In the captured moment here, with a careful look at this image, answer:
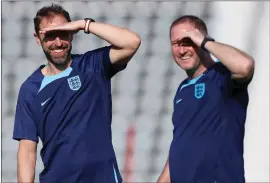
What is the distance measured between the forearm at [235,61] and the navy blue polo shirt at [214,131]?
11 centimetres

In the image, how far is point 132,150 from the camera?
25.5 ft

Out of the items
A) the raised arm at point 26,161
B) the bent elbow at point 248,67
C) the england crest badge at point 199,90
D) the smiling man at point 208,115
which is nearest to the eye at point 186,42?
the smiling man at point 208,115

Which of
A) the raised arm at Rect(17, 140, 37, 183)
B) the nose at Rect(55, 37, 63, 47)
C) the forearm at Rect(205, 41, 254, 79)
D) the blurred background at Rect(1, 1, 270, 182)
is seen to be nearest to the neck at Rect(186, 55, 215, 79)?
the forearm at Rect(205, 41, 254, 79)

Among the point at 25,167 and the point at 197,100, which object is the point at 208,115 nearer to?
the point at 197,100

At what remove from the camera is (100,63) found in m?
5.22

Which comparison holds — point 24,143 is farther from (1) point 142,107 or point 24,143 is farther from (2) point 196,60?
(1) point 142,107

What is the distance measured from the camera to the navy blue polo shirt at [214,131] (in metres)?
4.84

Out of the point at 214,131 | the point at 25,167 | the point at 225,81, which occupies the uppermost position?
the point at 225,81

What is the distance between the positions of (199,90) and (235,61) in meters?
0.33

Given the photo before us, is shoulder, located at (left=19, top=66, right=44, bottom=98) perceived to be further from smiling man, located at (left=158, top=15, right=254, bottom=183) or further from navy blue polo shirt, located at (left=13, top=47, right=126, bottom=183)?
smiling man, located at (left=158, top=15, right=254, bottom=183)

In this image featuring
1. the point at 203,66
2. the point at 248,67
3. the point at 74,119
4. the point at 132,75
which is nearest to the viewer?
the point at 248,67

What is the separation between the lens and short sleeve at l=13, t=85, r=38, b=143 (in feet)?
17.1

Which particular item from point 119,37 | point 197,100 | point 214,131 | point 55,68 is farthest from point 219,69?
point 55,68

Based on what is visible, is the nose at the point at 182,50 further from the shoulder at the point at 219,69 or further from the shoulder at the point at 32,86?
the shoulder at the point at 32,86
